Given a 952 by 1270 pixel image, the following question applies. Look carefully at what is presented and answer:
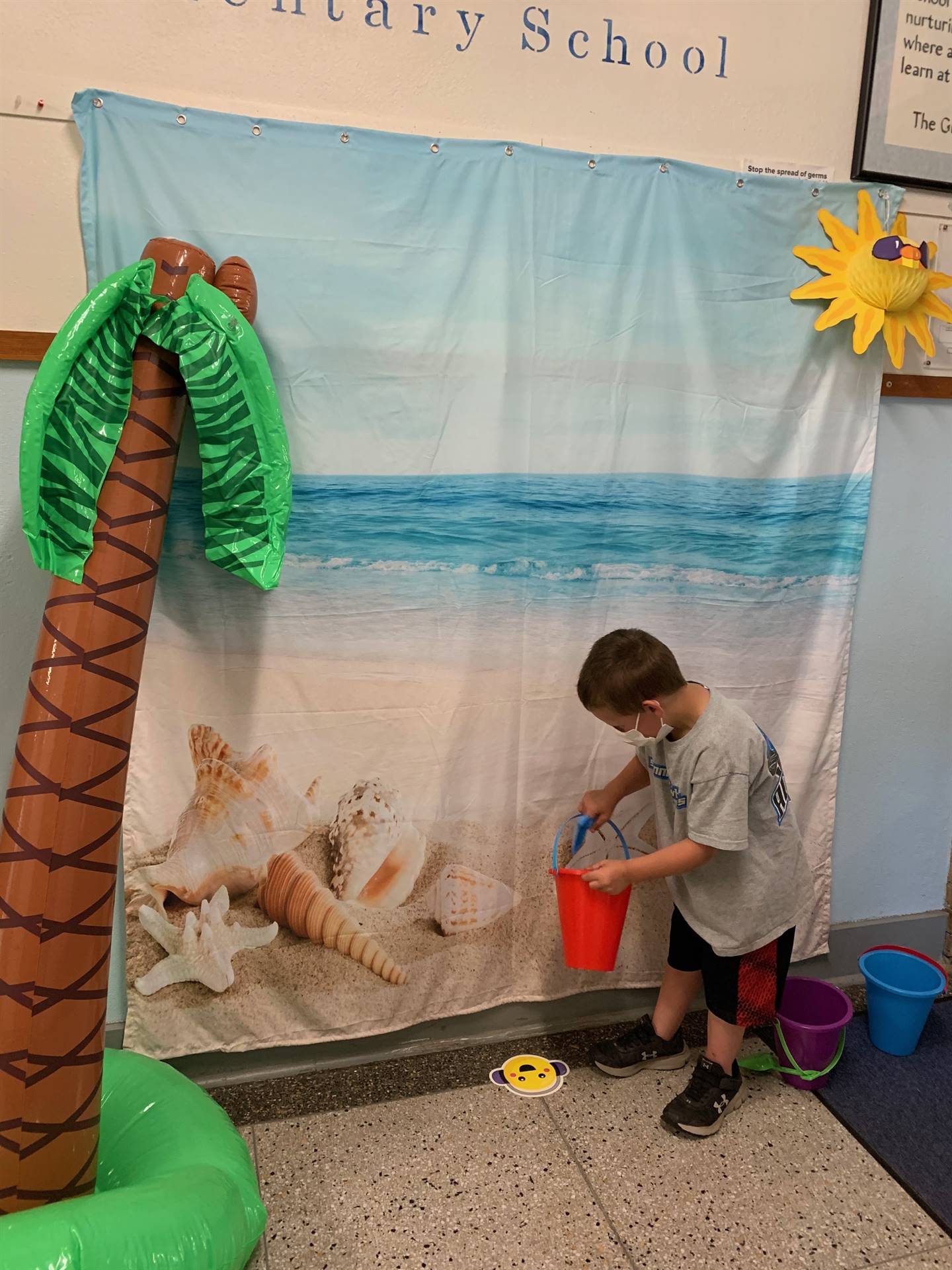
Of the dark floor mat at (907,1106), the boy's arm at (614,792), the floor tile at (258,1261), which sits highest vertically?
the boy's arm at (614,792)

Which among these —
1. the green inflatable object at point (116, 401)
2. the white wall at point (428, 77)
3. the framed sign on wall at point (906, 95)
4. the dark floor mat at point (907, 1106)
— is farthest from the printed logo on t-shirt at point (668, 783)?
the framed sign on wall at point (906, 95)

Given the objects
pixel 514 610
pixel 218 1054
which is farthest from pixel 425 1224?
pixel 514 610

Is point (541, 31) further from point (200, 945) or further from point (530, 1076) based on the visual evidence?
point (530, 1076)

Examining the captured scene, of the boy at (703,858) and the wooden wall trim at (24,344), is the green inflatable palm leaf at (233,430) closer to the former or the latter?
the wooden wall trim at (24,344)

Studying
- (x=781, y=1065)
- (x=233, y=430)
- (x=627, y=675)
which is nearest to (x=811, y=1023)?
(x=781, y=1065)

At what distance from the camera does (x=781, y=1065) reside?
1895 mm

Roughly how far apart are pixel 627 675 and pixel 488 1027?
0.87 metres

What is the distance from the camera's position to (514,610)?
179 cm

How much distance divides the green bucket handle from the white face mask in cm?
69

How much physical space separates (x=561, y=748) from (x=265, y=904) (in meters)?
0.64

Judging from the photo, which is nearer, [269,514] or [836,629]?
[269,514]

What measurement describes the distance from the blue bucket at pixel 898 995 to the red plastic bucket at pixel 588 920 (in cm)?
65

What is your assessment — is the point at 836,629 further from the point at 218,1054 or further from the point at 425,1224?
the point at 218,1054

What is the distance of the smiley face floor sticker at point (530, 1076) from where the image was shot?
71.6 inches
